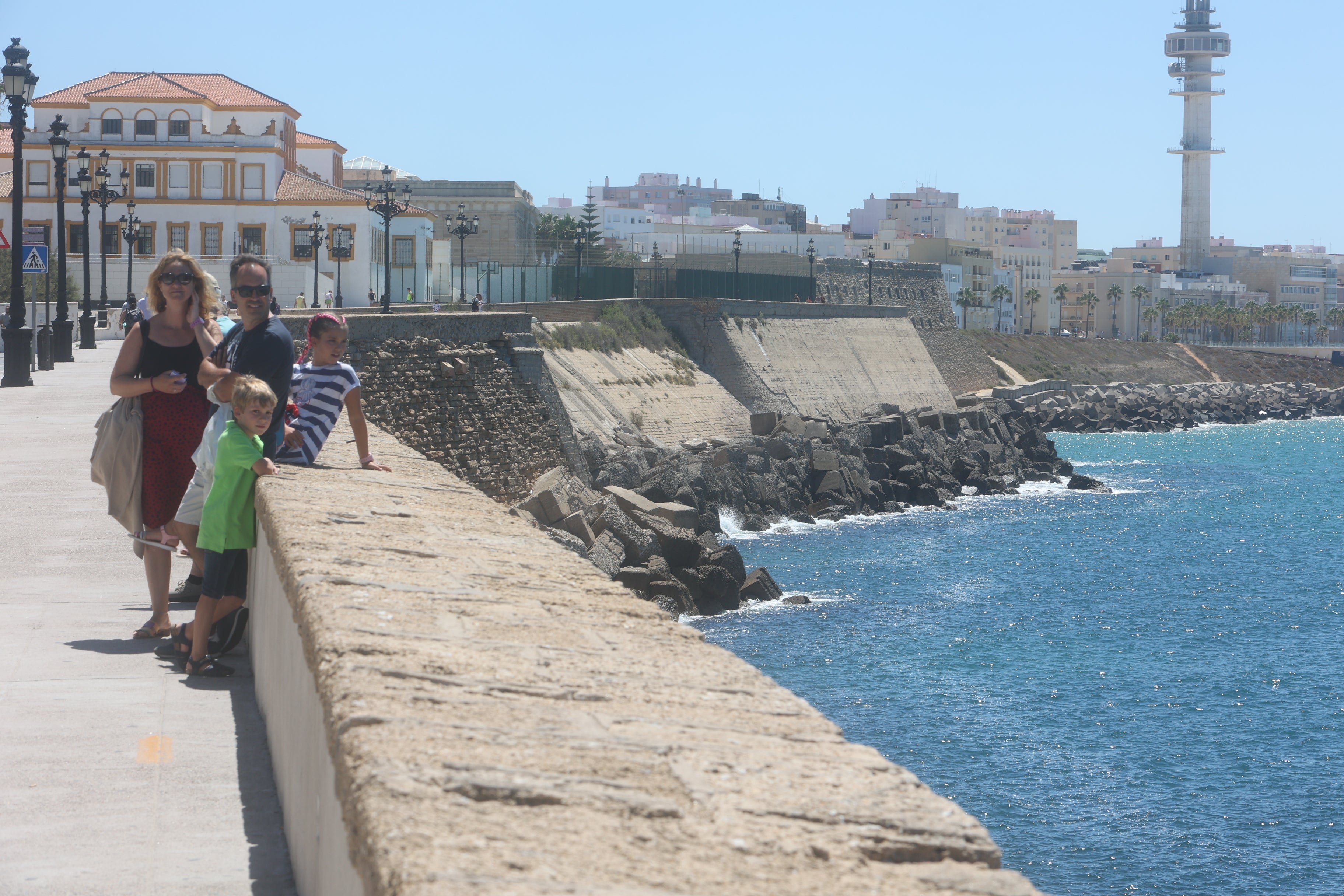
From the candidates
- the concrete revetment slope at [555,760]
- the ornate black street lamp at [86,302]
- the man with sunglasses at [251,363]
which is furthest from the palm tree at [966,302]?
the concrete revetment slope at [555,760]

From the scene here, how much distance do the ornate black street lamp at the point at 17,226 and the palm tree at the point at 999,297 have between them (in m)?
94.2

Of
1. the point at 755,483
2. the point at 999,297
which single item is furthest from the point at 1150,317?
the point at 755,483

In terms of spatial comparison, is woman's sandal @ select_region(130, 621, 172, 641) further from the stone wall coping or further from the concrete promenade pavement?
the stone wall coping

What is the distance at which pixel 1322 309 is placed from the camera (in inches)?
6053

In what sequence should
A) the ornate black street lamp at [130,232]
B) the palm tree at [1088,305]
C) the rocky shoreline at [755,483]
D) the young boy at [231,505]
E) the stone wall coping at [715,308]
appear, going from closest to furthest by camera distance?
the young boy at [231,505] → the rocky shoreline at [755,483] → the stone wall coping at [715,308] → the ornate black street lamp at [130,232] → the palm tree at [1088,305]

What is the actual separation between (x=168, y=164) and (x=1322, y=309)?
439 ft

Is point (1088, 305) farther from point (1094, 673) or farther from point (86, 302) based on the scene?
point (1094, 673)

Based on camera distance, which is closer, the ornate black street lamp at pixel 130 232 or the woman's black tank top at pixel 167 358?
the woman's black tank top at pixel 167 358

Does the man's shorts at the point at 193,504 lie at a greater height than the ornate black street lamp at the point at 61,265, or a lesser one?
lesser

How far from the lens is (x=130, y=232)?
43.3m

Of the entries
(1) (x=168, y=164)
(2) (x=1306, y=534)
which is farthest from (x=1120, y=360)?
(1) (x=168, y=164)

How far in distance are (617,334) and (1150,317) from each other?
97.5m

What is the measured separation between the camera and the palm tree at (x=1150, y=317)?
419 feet

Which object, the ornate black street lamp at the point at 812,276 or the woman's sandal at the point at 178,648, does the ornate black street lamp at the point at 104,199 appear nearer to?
the ornate black street lamp at the point at 812,276
